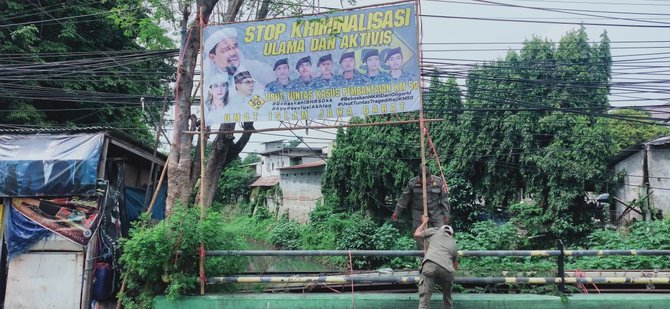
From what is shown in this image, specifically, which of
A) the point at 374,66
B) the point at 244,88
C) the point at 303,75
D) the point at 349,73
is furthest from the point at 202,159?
the point at 374,66

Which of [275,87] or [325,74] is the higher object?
[325,74]

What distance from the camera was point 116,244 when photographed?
7.49 meters

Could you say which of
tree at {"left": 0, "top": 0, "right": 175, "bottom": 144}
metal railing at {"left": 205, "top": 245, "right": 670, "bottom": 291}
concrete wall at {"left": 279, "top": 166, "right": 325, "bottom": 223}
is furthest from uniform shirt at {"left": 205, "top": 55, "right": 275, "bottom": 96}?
concrete wall at {"left": 279, "top": 166, "right": 325, "bottom": 223}

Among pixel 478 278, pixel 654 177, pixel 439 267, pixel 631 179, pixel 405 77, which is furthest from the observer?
pixel 631 179

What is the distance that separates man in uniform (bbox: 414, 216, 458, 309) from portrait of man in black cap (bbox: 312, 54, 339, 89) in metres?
2.67

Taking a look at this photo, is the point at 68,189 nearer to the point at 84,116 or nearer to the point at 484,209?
the point at 84,116

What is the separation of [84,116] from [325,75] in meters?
12.5

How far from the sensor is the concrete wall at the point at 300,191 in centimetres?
2709

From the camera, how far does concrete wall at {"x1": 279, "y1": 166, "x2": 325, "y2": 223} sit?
27094 mm

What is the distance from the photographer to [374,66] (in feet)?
21.6

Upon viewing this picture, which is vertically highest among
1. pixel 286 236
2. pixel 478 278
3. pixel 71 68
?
pixel 71 68

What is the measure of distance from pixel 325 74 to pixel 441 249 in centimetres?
302

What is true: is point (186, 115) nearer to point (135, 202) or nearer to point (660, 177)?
point (135, 202)

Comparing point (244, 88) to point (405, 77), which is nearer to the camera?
point (405, 77)
